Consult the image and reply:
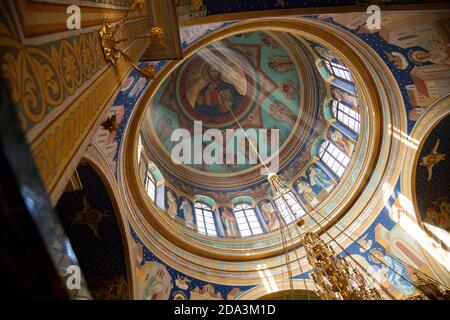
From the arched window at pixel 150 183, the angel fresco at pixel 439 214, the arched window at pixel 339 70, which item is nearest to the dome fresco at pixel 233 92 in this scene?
the arched window at pixel 150 183

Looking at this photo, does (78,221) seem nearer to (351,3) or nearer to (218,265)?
(218,265)

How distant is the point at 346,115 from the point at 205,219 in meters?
6.85

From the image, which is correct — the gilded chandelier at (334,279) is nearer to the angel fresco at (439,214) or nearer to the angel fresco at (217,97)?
the angel fresco at (439,214)

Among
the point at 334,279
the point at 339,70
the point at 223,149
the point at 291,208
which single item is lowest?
the point at 334,279

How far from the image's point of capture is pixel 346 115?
10.3 m

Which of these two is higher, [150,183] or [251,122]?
[251,122]

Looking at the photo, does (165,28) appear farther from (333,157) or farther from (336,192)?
(333,157)

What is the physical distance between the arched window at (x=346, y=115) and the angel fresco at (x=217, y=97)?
225 inches

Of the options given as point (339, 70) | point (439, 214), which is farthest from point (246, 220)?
point (339, 70)

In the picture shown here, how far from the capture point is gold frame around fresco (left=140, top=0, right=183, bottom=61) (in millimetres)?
4840

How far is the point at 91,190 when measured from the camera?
554 centimetres

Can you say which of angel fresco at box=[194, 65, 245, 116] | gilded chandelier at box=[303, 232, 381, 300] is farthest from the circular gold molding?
angel fresco at box=[194, 65, 245, 116]

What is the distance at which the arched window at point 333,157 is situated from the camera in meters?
10.1
